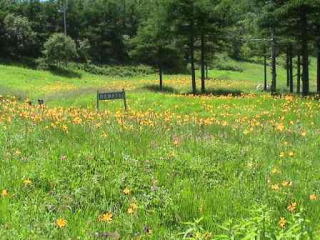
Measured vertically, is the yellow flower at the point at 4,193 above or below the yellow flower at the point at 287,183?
above

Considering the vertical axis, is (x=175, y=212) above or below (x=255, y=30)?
below

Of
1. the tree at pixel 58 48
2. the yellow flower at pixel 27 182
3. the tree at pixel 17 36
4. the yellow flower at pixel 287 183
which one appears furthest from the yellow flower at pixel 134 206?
the tree at pixel 17 36

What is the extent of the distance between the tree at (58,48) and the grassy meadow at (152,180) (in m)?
55.2

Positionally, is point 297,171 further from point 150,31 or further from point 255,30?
point 150,31

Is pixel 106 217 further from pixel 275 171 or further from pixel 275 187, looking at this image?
pixel 275 171

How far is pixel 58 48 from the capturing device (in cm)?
6656

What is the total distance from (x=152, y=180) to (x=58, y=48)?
61327 millimetres

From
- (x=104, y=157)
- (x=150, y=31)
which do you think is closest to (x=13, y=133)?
(x=104, y=157)

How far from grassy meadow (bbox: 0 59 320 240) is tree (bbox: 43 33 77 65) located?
55.2 metres

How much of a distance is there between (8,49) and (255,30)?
46569mm

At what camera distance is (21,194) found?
668cm

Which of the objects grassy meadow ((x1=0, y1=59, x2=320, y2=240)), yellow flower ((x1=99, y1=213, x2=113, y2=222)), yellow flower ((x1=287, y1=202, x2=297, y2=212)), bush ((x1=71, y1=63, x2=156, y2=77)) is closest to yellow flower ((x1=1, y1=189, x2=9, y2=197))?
grassy meadow ((x1=0, y1=59, x2=320, y2=240))

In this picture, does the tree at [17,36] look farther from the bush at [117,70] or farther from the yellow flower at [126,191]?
the yellow flower at [126,191]

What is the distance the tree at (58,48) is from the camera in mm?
65750
